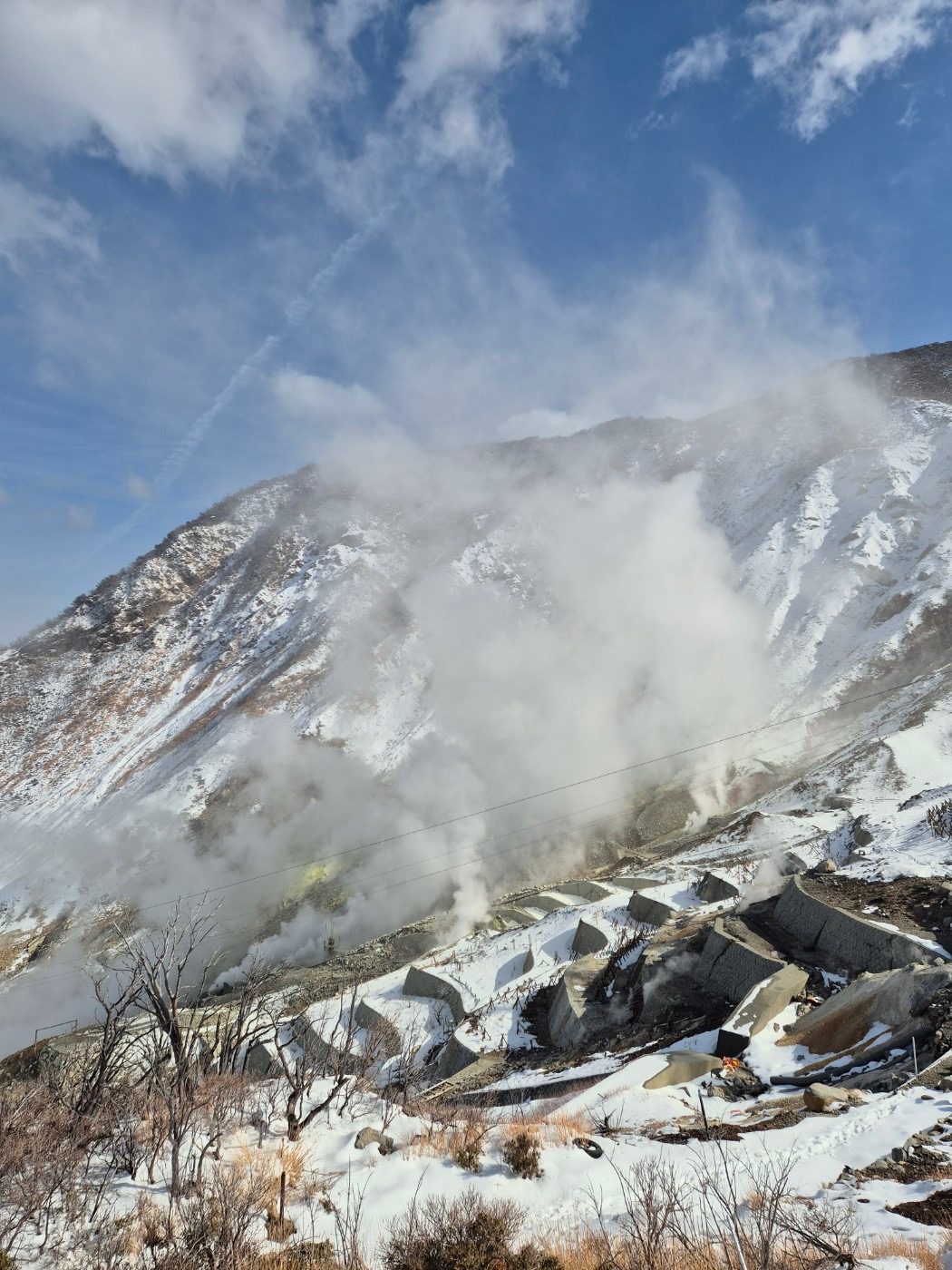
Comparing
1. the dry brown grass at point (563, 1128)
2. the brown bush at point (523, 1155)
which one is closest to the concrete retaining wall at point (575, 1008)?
the dry brown grass at point (563, 1128)

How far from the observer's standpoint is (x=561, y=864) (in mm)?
36875

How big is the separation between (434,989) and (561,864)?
17421 millimetres

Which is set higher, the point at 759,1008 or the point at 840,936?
the point at 840,936

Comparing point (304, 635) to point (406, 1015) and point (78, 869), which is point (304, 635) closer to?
point (78, 869)

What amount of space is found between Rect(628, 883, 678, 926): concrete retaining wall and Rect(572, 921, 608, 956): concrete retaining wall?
4.37 feet

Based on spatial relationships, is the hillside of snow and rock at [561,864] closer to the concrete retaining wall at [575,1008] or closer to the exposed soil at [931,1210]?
the exposed soil at [931,1210]

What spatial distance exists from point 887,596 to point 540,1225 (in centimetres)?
4617

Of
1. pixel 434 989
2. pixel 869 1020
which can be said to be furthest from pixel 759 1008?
pixel 434 989

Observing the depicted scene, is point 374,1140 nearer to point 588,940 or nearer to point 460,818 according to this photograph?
point 588,940

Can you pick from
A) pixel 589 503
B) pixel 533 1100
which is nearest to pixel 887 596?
pixel 589 503

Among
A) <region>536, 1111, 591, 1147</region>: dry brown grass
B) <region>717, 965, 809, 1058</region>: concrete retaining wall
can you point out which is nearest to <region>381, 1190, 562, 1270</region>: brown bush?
<region>536, 1111, 591, 1147</region>: dry brown grass

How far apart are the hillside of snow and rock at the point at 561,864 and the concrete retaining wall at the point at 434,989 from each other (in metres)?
0.12

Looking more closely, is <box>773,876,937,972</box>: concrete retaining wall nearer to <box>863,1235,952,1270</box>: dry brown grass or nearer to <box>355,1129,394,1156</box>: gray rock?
<box>863,1235,952,1270</box>: dry brown grass

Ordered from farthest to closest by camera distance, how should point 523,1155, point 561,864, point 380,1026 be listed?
point 561,864 < point 380,1026 < point 523,1155
